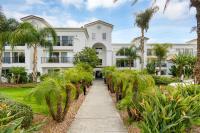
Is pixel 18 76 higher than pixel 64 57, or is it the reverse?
pixel 64 57

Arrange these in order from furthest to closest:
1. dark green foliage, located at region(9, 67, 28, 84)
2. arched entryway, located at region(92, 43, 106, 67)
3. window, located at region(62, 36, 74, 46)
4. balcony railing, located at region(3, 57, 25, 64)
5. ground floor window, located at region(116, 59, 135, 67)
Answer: ground floor window, located at region(116, 59, 135, 67)
arched entryway, located at region(92, 43, 106, 67)
window, located at region(62, 36, 74, 46)
balcony railing, located at region(3, 57, 25, 64)
dark green foliage, located at region(9, 67, 28, 84)

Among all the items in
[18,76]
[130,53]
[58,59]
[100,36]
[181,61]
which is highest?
[100,36]

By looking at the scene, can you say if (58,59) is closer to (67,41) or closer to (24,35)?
(67,41)

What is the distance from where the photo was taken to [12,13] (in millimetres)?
38906

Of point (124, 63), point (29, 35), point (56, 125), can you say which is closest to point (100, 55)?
point (124, 63)

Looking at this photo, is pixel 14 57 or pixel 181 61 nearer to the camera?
pixel 181 61

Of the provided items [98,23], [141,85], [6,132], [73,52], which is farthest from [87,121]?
[98,23]

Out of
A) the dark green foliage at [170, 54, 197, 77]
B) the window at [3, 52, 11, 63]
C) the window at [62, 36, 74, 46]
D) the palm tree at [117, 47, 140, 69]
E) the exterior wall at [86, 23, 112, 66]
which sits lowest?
the dark green foliage at [170, 54, 197, 77]

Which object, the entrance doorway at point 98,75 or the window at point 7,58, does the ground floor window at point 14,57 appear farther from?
the entrance doorway at point 98,75

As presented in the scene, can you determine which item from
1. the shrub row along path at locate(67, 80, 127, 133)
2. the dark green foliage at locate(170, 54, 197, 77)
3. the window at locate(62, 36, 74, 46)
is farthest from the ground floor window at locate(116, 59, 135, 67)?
the shrub row along path at locate(67, 80, 127, 133)

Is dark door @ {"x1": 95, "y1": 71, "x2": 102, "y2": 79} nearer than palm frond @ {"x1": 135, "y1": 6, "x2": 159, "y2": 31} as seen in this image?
No

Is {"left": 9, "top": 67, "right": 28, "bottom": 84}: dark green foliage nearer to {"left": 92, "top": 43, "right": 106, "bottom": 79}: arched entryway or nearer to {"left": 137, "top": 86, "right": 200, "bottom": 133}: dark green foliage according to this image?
{"left": 92, "top": 43, "right": 106, "bottom": 79}: arched entryway

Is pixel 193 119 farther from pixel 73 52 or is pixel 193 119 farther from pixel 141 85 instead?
pixel 73 52

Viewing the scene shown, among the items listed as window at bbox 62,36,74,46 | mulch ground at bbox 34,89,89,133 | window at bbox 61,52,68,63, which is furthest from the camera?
window at bbox 62,36,74,46
